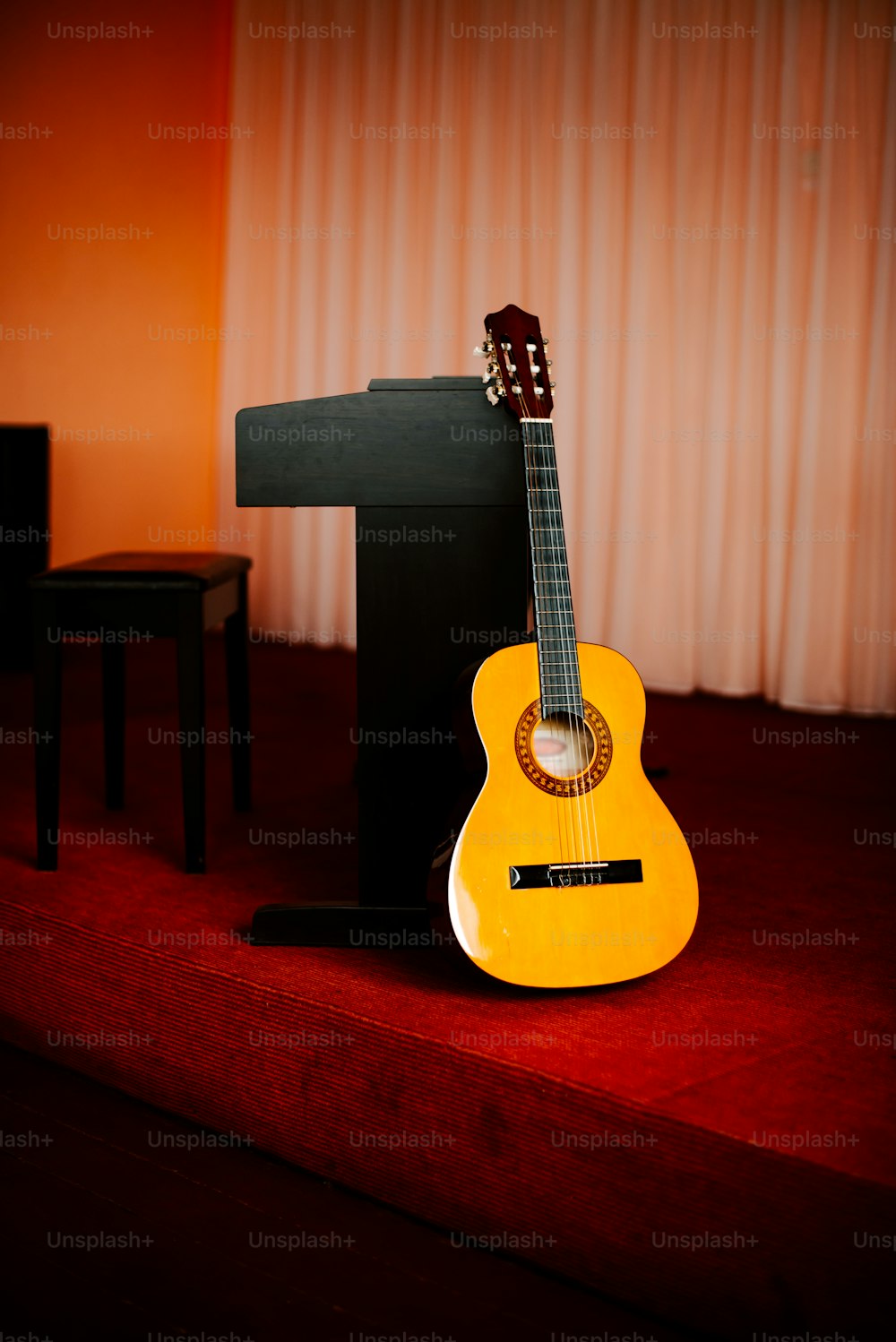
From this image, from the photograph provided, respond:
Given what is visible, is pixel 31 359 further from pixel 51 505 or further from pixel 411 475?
pixel 411 475

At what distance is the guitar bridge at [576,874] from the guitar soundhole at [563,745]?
4.6 inches

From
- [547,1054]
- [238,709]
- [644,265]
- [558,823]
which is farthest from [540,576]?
[644,265]

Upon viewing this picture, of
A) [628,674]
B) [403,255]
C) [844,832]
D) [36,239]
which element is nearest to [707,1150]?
[628,674]

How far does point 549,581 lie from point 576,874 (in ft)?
1.26

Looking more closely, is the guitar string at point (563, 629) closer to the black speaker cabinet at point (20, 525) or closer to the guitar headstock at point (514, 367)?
the guitar headstock at point (514, 367)

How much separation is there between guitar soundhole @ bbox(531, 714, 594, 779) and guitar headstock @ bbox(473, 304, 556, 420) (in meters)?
0.42

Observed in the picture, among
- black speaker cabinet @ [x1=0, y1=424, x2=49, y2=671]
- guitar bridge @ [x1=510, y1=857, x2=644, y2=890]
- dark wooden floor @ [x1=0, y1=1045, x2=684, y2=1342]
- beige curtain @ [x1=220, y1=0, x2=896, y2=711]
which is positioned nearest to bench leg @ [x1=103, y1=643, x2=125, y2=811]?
dark wooden floor @ [x1=0, y1=1045, x2=684, y2=1342]

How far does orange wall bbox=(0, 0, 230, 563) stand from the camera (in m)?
4.58

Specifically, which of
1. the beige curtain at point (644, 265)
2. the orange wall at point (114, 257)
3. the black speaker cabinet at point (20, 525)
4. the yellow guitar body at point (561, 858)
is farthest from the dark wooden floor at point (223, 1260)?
the orange wall at point (114, 257)

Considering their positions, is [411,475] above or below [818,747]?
above

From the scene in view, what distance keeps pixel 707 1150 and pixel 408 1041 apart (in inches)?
14.7

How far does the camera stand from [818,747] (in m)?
3.28

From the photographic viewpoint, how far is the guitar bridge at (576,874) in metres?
1.51

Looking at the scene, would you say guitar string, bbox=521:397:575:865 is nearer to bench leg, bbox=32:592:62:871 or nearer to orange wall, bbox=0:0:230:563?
bench leg, bbox=32:592:62:871
